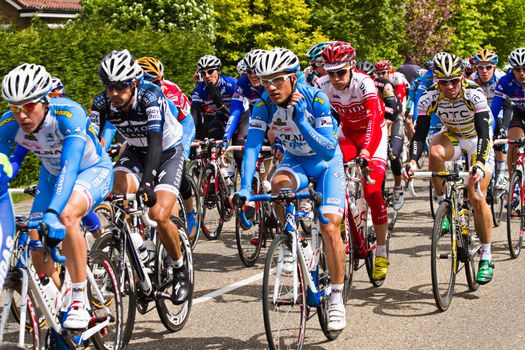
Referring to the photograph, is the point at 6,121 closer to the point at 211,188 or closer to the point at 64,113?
the point at 64,113

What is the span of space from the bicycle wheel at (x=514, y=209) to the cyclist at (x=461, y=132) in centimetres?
109

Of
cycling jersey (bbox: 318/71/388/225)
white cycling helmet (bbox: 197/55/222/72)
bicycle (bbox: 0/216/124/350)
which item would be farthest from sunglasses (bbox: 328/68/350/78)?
white cycling helmet (bbox: 197/55/222/72)

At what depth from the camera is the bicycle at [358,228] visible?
25.2 feet

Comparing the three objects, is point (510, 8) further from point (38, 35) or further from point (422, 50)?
point (38, 35)

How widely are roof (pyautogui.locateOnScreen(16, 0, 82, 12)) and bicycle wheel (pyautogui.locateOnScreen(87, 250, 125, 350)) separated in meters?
32.1

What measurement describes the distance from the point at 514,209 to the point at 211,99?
4.31 m

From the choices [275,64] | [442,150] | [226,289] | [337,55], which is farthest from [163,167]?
[442,150]

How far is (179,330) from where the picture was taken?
282 inches

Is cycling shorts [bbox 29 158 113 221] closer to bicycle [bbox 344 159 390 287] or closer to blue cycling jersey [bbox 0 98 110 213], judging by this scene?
blue cycling jersey [bbox 0 98 110 213]

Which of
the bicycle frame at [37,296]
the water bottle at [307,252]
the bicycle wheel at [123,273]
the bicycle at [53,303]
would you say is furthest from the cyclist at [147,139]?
the water bottle at [307,252]

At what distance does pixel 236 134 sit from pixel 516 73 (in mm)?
3729

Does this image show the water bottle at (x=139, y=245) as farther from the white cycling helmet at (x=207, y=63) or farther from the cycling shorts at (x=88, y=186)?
the white cycling helmet at (x=207, y=63)

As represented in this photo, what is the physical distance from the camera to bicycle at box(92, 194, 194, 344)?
20.9ft

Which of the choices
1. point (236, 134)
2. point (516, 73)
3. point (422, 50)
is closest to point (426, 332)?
point (516, 73)
